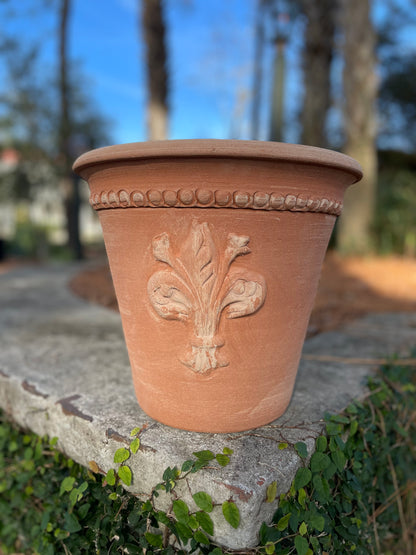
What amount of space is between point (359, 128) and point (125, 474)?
5.88 m

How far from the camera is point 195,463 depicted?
0.95m

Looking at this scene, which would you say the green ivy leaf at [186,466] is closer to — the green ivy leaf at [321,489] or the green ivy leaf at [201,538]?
the green ivy leaf at [201,538]

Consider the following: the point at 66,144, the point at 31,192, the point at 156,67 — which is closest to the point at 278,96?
the point at 156,67

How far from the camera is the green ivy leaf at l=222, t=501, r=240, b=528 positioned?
2.81 ft

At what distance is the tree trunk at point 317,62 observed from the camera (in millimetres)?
5871

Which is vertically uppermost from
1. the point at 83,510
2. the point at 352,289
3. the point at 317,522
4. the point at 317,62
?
the point at 317,62

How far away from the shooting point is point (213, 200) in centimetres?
93

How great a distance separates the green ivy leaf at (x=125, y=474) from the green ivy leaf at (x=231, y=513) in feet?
0.96

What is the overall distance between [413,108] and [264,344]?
13658 millimetres

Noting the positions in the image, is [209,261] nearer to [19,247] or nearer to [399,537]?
Answer: [399,537]

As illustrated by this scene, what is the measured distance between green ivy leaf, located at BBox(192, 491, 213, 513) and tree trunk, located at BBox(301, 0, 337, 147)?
5728mm

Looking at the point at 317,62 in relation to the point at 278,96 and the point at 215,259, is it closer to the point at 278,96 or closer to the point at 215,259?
the point at 278,96

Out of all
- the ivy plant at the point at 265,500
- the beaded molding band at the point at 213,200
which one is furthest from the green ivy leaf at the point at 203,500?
the beaded molding band at the point at 213,200

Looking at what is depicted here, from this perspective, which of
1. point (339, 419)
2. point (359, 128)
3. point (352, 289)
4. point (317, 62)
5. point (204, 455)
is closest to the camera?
point (204, 455)
